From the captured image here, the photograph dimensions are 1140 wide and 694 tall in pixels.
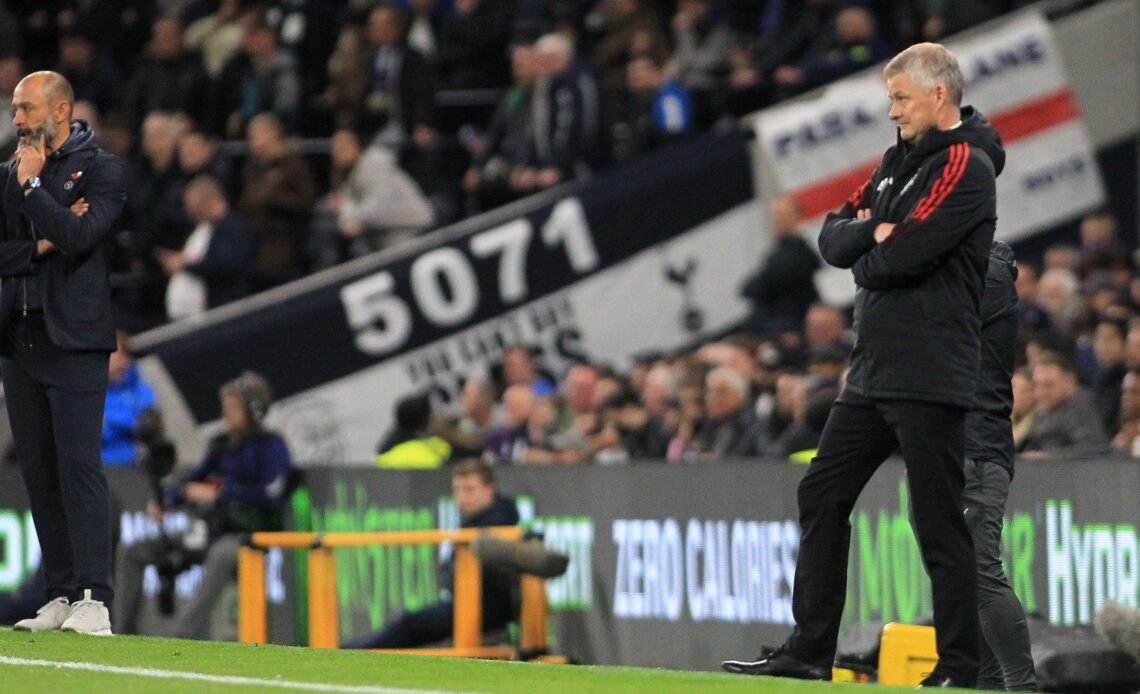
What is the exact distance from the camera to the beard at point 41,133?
781 centimetres

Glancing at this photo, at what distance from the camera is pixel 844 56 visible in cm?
1573

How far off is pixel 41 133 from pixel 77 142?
131 millimetres

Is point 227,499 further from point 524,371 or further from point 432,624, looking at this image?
point 524,371

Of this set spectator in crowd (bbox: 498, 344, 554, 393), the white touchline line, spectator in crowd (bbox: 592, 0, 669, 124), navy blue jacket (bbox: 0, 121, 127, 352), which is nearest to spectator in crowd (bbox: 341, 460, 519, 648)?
spectator in crowd (bbox: 498, 344, 554, 393)

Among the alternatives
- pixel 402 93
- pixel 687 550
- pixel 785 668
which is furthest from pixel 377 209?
pixel 785 668

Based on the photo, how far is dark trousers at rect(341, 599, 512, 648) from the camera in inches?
445

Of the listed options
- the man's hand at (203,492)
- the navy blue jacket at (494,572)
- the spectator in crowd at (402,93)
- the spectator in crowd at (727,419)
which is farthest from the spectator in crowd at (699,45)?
the navy blue jacket at (494,572)

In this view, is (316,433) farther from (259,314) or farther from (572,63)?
(572,63)

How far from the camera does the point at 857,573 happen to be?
1039cm

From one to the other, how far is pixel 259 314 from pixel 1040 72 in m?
5.64

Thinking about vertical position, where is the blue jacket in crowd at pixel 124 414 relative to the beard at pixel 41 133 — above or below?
below

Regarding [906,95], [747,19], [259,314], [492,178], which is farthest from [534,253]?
[906,95]

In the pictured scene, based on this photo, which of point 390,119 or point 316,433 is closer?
point 316,433

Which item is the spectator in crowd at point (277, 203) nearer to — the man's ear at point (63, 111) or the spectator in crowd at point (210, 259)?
the spectator in crowd at point (210, 259)
